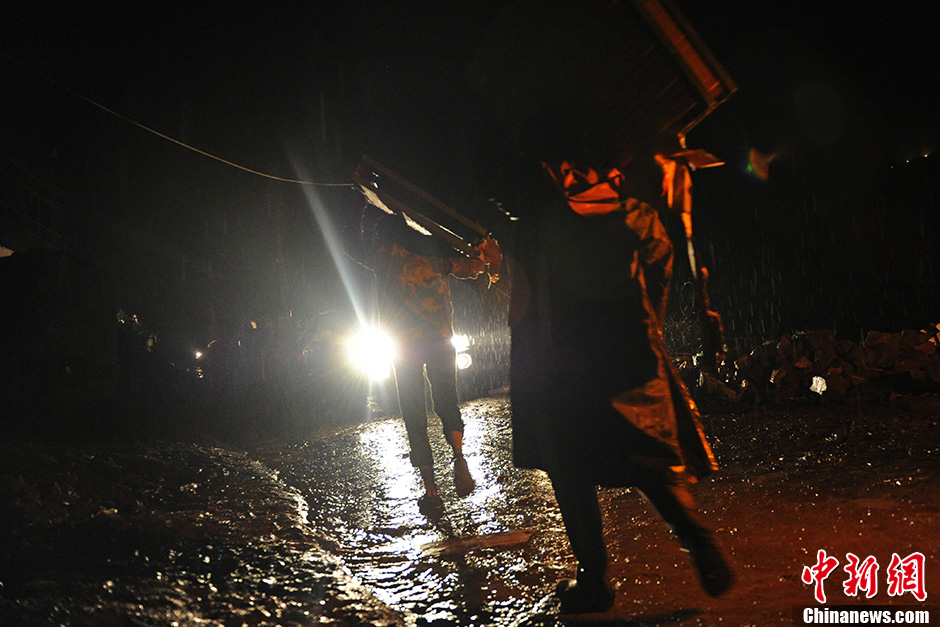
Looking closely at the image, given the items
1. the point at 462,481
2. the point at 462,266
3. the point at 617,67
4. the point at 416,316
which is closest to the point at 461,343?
the point at 462,266

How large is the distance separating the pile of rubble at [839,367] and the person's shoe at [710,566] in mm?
5291

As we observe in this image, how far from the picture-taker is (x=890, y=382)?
620 cm

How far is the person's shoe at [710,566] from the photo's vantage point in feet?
5.31

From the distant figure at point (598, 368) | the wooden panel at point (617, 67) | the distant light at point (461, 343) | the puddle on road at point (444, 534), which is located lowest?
the puddle on road at point (444, 534)

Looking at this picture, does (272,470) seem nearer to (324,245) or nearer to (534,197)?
(534,197)

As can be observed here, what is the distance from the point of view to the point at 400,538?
2.77m

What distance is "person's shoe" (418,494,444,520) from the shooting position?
10.3 ft

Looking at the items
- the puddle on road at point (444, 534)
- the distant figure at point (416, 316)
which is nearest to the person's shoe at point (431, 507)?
the puddle on road at point (444, 534)

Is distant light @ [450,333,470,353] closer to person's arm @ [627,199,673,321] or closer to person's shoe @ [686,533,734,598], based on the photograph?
person's arm @ [627,199,673,321]

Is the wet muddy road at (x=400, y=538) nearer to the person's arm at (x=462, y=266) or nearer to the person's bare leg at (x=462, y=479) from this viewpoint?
the person's bare leg at (x=462, y=479)

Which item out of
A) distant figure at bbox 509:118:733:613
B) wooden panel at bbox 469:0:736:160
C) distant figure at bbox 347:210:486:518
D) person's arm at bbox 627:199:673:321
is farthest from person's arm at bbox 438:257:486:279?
person's arm at bbox 627:199:673:321

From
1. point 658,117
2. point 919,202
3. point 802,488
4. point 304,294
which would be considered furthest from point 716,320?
point 304,294

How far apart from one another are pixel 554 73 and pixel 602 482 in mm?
1701

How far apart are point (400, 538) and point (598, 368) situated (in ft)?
5.38
